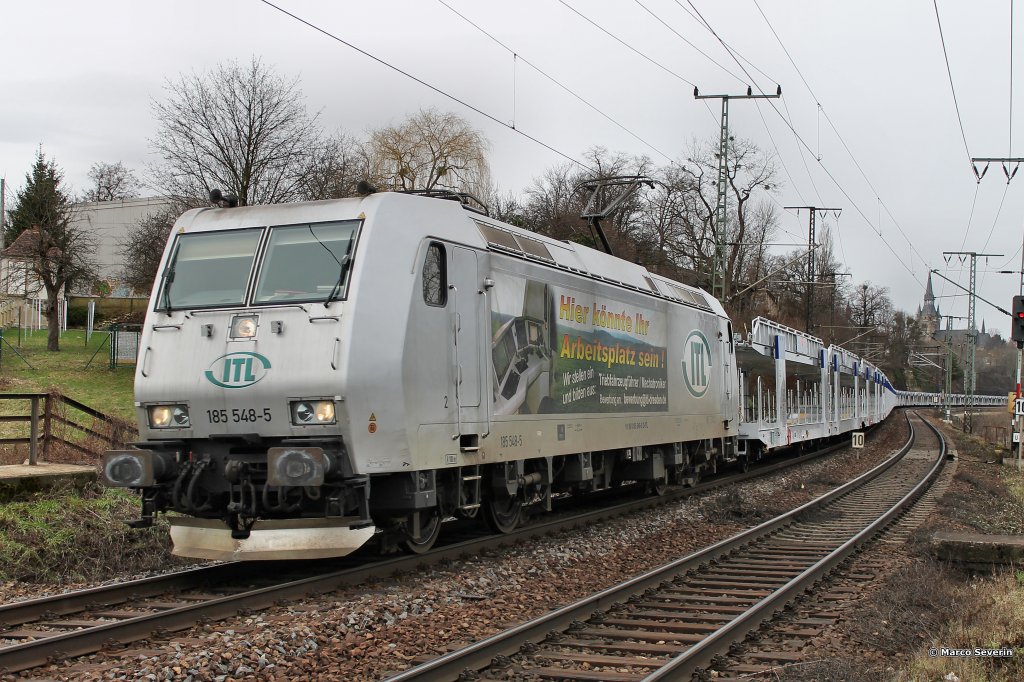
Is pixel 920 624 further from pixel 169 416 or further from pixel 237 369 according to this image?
pixel 169 416

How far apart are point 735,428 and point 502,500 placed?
9.82 m

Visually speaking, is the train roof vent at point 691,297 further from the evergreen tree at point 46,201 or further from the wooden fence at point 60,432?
the evergreen tree at point 46,201

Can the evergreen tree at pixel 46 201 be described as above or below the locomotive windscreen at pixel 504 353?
above

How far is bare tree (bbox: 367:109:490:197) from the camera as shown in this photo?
3775 centimetres

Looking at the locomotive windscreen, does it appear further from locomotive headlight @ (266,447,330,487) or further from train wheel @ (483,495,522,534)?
locomotive headlight @ (266,447,330,487)

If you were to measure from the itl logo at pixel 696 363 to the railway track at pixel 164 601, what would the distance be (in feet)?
23.9

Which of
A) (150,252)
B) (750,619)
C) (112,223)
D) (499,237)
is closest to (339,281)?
(499,237)

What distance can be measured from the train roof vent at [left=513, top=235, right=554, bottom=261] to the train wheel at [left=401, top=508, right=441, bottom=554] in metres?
3.43

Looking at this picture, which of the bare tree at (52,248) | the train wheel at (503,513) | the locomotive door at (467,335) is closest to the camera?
the locomotive door at (467,335)

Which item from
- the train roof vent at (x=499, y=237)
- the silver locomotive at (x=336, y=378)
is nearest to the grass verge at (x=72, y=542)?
the silver locomotive at (x=336, y=378)

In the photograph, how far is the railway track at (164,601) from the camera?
259 inches

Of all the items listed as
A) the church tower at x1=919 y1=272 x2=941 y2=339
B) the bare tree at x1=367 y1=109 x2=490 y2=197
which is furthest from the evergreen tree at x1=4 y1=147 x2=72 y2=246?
the church tower at x1=919 y1=272 x2=941 y2=339

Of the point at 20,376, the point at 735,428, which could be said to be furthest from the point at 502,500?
the point at 20,376

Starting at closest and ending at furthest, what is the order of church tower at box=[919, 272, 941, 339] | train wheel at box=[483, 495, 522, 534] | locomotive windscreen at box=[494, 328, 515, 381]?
locomotive windscreen at box=[494, 328, 515, 381]
train wheel at box=[483, 495, 522, 534]
church tower at box=[919, 272, 941, 339]
